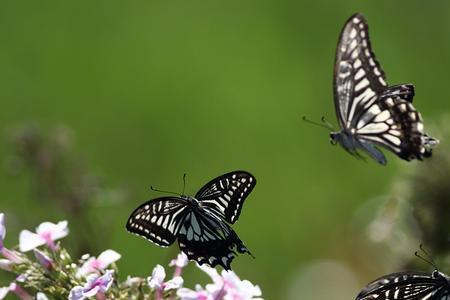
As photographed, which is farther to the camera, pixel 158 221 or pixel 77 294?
pixel 158 221

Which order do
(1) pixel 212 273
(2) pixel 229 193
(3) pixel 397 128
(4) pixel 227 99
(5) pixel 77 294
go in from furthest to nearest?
(4) pixel 227 99 → (3) pixel 397 128 → (1) pixel 212 273 → (2) pixel 229 193 → (5) pixel 77 294

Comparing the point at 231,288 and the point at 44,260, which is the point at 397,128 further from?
the point at 44,260

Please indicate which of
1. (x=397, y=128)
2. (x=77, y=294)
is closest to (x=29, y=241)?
(x=77, y=294)

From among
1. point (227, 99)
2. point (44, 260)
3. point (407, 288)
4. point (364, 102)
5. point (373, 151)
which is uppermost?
point (227, 99)

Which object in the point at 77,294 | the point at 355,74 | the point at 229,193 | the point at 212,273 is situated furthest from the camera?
the point at 355,74

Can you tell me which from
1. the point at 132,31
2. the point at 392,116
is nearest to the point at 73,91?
the point at 132,31

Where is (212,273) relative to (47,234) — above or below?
below

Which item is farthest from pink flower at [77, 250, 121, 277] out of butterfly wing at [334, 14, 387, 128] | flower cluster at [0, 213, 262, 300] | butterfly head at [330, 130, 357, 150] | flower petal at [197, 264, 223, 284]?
butterfly wing at [334, 14, 387, 128]
